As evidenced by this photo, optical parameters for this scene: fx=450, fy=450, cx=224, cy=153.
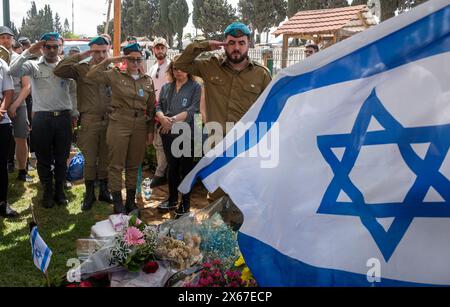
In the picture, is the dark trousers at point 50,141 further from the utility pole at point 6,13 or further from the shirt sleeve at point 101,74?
the utility pole at point 6,13

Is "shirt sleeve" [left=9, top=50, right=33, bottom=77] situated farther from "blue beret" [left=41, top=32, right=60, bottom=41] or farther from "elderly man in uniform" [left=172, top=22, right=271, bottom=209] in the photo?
"elderly man in uniform" [left=172, top=22, right=271, bottom=209]

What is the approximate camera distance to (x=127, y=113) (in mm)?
4820

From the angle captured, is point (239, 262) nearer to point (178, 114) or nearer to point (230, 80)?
point (230, 80)

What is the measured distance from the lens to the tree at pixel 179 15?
61.1 meters

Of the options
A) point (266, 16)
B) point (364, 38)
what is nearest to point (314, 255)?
point (364, 38)

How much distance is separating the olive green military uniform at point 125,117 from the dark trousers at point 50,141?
70 centimetres

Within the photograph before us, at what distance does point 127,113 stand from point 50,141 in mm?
1056

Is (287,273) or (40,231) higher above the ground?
(287,273)

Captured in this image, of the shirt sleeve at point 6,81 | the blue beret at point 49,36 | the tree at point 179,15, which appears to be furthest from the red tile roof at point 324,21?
the tree at point 179,15

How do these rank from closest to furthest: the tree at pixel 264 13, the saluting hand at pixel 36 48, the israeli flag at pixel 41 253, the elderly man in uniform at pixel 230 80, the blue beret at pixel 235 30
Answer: the israeli flag at pixel 41 253, the blue beret at pixel 235 30, the elderly man in uniform at pixel 230 80, the saluting hand at pixel 36 48, the tree at pixel 264 13

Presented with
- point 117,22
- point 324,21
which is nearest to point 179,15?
point 324,21

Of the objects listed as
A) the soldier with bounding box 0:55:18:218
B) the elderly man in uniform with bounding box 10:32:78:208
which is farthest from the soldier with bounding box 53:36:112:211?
the soldier with bounding box 0:55:18:218

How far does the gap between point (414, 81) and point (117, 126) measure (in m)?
3.55

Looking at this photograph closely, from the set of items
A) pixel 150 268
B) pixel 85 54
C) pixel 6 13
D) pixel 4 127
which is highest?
pixel 6 13
